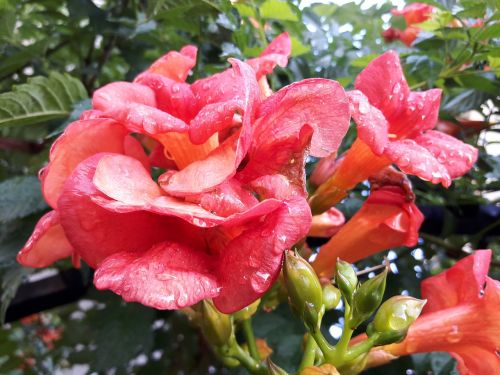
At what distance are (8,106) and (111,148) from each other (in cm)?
32

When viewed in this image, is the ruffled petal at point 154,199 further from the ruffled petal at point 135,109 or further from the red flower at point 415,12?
the red flower at point 415,12

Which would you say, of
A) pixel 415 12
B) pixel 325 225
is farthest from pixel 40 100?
pixel 415 12

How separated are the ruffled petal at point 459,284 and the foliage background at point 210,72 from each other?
0.18 meters

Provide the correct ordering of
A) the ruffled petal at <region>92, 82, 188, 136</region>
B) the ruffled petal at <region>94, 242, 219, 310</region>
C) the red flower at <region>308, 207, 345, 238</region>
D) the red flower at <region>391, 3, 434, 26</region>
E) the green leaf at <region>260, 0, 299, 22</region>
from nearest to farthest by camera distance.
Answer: the ruffled petal at <region>94, 242, 219, 310</region> < the ruffled petal at <region>92, 82, 188, 136</region> < the red flower at <region>308, 207, 345, 238</region> < the green leaf at <region>260, 0, 299, 22</region> < the red flower at <region>391, 3, 434, 26</region>

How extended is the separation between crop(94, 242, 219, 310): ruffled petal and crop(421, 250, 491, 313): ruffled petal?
41cm

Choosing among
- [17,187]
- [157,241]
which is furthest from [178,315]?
[157,241]

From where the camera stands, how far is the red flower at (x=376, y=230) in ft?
2.48

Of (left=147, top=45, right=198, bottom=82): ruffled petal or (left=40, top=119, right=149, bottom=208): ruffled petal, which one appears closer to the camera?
(left=40, top=119, right=149, bottom=208): ruffled petal

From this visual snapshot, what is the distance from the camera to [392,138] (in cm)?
76

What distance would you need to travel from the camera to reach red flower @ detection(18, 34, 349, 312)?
494mm

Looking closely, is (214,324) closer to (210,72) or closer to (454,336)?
(454,336)

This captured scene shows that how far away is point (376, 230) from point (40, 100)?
0.64 meters

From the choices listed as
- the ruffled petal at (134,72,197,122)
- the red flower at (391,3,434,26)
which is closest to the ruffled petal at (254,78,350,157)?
the ruffled petal at (134,72,197,122)

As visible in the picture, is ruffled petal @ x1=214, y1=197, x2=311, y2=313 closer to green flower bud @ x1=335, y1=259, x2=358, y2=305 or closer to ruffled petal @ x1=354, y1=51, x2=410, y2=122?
green flower bud @ x1=335, y1=259, x2=358, y2=305
